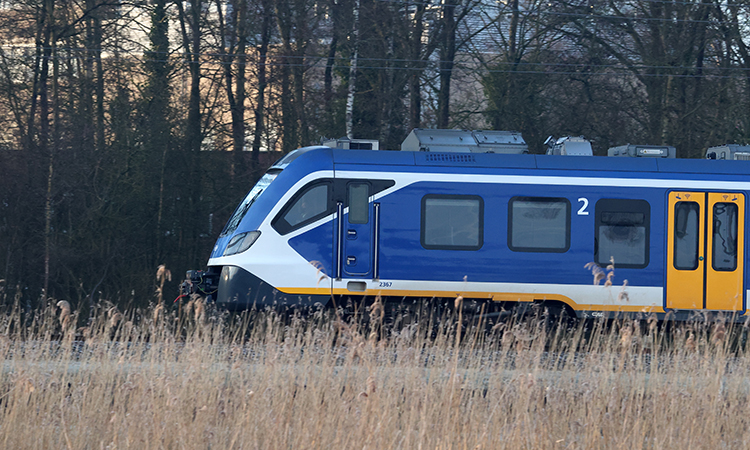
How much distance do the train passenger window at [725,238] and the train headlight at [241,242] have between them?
6.10m

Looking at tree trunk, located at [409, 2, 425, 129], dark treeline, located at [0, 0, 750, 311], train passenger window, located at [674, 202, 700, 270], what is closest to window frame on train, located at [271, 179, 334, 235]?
train passenger window, located at [674, 202, 700, 270]

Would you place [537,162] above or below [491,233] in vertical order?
above

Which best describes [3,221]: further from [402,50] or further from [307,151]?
[402,50]

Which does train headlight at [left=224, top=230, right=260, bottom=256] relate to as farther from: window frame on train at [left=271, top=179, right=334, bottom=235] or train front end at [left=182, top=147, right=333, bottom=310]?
window frame on train at [left=271, top=179, right=334, bottom=235]

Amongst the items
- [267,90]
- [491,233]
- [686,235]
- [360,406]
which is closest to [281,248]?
[491,233]

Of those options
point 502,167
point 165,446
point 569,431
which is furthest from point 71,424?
point 502,167

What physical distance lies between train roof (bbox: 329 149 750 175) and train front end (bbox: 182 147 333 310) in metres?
0.52

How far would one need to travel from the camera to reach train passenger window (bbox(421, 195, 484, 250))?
9797mm

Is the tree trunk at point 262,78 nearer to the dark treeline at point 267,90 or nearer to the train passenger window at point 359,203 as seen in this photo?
the dark treeline at point 267,90

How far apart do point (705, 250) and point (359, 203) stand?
4.66m

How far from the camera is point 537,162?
33.0 feet

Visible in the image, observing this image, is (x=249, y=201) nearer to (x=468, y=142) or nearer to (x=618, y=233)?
(x=468, y=142)

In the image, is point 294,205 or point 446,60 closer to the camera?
point 294,205

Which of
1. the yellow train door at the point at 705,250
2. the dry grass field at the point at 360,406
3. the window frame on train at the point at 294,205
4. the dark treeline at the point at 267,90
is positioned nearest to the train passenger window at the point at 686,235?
the yellow train door at the point at 705,250
